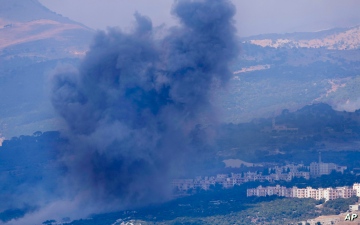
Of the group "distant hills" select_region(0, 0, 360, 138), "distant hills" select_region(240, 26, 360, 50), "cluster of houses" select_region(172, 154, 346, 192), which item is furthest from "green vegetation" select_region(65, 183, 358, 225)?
"distant hills" select_region(240, 26, 360, 50)

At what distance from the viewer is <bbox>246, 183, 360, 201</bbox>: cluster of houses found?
50062 mm

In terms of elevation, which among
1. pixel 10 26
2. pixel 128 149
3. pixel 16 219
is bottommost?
pixel 16 219

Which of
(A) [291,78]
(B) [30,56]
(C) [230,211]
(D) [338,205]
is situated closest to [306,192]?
(D) [338,205]

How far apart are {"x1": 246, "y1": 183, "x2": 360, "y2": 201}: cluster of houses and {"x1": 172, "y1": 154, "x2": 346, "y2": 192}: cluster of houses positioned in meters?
3.57

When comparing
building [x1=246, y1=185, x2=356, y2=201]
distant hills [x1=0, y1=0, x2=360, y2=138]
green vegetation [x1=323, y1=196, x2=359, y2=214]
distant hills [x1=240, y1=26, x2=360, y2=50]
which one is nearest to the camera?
green vegetation [x1=323, y1=196, x2=359, y2=214]

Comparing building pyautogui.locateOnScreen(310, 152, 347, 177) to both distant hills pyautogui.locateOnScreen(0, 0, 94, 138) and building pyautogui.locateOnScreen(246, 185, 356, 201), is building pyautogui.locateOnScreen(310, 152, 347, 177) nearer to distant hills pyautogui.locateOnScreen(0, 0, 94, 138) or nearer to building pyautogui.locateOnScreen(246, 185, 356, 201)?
building pyautogui.locateOnScreen(246, 185, 356, 201)

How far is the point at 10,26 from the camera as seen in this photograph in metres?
140

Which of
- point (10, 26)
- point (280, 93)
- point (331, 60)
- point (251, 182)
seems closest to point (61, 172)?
point (251, 182)

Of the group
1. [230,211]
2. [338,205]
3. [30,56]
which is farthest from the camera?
[30,56]

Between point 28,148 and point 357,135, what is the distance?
20643 millimetres

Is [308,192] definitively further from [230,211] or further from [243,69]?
[243,69]

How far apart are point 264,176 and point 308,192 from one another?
700 cm

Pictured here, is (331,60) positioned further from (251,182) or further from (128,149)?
(128,149)

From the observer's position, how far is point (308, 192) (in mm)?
51344
